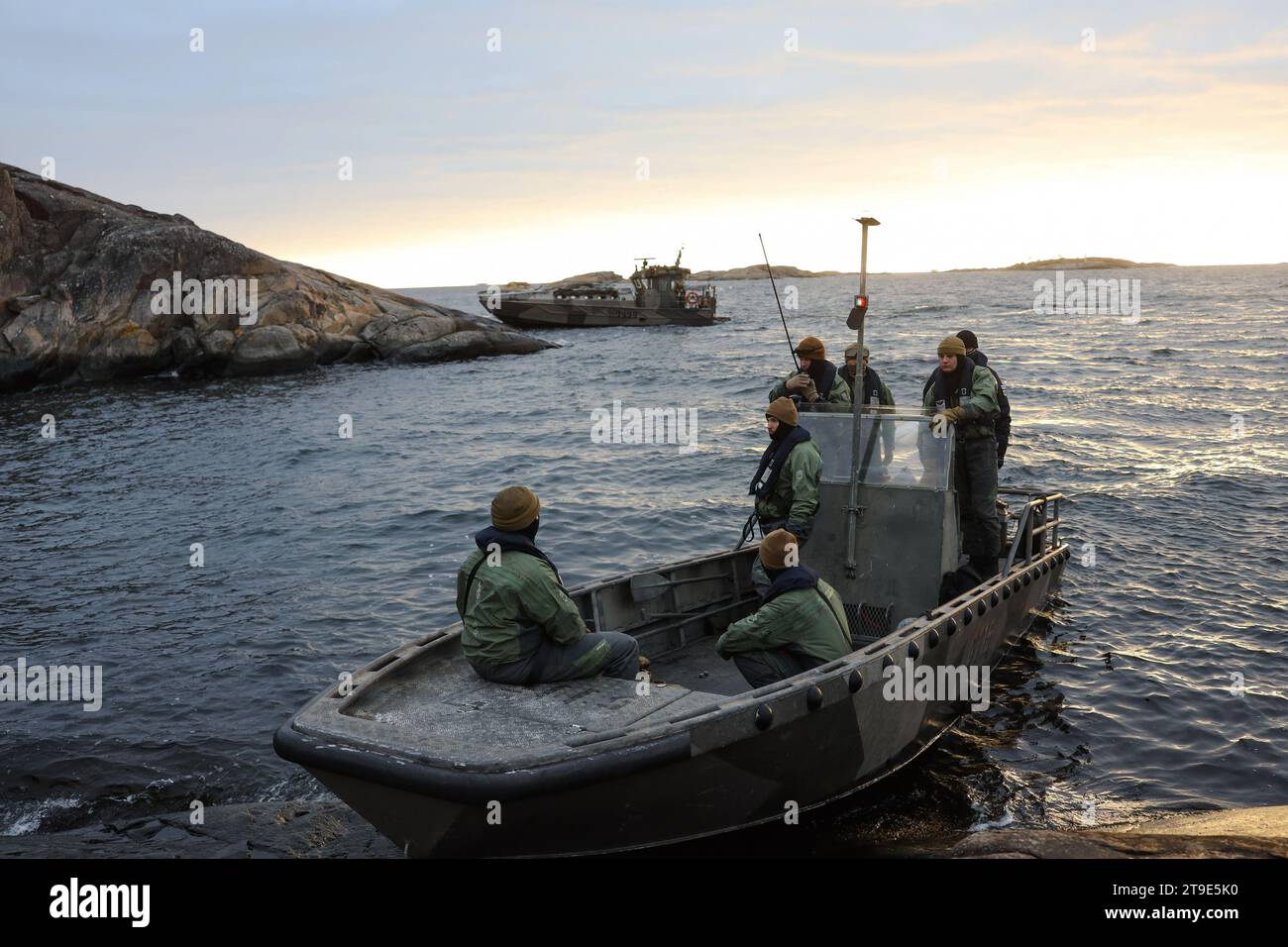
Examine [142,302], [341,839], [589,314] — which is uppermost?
[589,314]

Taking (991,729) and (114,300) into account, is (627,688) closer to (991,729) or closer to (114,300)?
(991,729)

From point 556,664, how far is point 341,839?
81.6 inches

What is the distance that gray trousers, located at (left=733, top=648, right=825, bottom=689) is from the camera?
286 inches

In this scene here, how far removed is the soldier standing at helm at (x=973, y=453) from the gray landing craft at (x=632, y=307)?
2416 inches

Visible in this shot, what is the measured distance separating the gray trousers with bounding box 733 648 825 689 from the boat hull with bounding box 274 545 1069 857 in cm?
39

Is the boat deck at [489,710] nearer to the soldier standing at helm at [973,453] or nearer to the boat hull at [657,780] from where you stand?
the boat hull at [657,780]

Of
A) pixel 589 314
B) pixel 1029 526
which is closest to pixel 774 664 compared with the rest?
pixel 1029 526

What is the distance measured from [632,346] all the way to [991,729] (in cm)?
5108

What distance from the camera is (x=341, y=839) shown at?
23.2 feet

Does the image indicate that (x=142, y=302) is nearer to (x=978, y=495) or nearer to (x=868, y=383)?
Result: (x=868, y=383)

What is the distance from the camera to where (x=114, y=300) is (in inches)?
1663

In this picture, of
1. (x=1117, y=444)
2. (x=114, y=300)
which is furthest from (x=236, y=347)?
(x=1117, y=444)

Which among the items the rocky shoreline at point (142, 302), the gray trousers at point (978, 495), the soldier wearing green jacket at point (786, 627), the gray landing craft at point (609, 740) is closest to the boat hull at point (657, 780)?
the gray landing craft at point (609, 740)

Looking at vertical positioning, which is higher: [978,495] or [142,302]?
[142,302]
